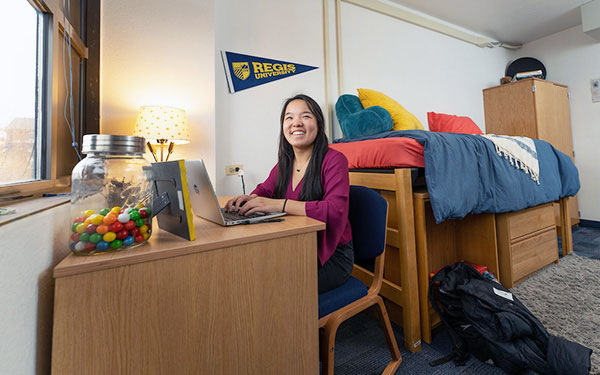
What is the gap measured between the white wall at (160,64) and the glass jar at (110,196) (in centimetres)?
106

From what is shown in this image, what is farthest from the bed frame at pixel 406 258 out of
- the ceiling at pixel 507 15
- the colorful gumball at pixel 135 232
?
the ceiling at pixel 507 15

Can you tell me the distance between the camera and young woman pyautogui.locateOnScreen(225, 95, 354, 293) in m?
0.89

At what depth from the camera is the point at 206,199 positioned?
760mm

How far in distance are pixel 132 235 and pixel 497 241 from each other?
200 cm

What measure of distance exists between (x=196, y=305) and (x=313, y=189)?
2.03 feet

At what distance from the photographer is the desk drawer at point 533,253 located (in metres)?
1.69

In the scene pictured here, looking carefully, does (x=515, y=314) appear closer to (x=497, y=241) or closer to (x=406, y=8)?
(x=497, y=241)

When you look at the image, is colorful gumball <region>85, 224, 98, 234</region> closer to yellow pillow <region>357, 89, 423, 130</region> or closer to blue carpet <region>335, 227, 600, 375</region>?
blue carpet <region>335, 227, 600, 375</region>

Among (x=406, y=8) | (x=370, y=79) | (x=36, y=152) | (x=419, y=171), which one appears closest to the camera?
(x=36, y=152)

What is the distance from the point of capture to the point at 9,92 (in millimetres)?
739

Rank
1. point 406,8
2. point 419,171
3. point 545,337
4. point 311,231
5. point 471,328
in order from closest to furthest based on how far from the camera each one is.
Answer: point 311,231 → point 545,337 → point 471,328 → point 419,171 → point 406,8

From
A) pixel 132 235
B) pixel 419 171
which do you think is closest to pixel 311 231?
pixel 132 235

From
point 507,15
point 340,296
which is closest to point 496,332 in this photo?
point 340,296

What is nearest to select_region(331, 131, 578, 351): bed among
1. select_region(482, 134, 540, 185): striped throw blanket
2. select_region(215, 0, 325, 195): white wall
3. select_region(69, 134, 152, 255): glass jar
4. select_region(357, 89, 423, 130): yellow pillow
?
select_region(482, 134, 540, 185): striped throw blanket
